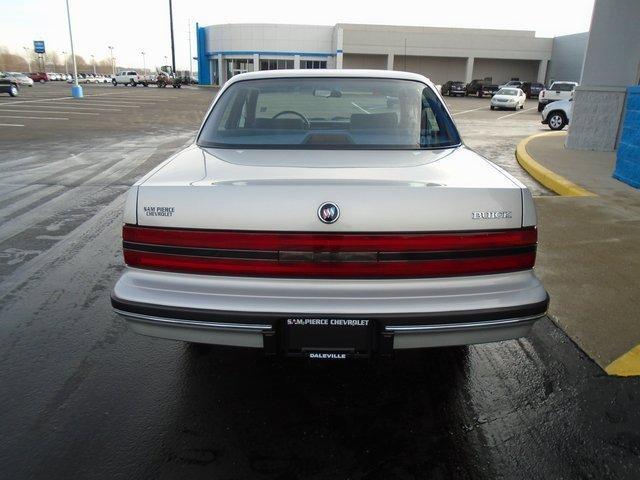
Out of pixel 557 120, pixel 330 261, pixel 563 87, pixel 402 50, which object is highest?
pixel 402 50

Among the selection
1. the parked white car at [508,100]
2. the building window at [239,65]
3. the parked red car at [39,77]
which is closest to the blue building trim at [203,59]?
the building window at [239,65]

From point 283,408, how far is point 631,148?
759 cm

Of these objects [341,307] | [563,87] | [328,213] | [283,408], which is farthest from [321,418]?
[563,87]

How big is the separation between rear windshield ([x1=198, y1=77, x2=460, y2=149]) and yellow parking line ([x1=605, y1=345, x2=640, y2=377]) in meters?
1.66

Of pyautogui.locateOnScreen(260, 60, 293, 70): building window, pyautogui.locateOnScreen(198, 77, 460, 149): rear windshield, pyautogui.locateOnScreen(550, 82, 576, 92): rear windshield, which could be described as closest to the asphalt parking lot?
pyautogui.locateOnScreen(198, 77, 460, 149): rear windshield

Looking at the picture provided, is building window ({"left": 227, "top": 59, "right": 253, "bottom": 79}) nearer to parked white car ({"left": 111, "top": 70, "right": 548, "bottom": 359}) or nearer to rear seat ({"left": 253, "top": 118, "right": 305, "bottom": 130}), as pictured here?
rear seat ({"left": 253, "top": 118, "right": 305, "bottom": 130})

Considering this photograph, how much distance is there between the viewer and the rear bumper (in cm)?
229

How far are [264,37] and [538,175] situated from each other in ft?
188

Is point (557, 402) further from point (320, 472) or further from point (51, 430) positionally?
point (51, 430)

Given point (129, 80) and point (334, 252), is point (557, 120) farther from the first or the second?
point (129, 80)

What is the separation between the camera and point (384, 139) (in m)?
3.28

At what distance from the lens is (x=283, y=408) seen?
2721mm

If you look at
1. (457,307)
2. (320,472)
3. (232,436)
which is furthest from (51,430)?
(457,307)

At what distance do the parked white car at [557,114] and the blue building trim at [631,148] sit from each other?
10.5 meters
